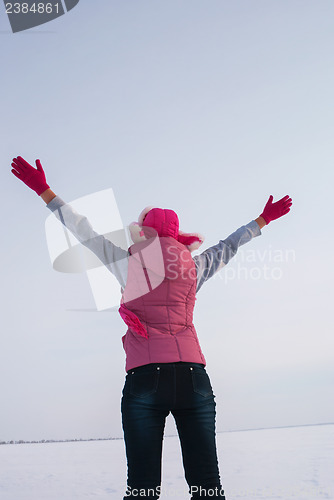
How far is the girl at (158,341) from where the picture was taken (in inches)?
91.9

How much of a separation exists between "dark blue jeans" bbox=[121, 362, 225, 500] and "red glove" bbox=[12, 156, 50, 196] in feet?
3.82

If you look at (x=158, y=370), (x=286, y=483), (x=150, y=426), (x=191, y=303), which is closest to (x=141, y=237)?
(x=191, y=303)

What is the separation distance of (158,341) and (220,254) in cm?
79

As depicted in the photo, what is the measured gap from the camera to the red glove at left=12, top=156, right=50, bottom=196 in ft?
9.25

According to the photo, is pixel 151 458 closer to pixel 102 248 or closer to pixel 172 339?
pixel 172 339

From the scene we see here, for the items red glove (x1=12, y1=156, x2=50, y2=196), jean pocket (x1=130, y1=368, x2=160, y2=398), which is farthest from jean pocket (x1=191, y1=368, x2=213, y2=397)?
red glove (x1=12, y1=156, x2=50, y2=196)

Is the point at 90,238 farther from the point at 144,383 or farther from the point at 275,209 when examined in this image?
the point at 275,209

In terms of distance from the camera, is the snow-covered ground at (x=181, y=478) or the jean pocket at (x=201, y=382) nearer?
the jean pocket at (x=201, y=382)

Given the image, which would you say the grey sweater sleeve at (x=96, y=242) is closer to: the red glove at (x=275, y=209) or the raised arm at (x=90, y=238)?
the raised arm at (x=90, y=238)

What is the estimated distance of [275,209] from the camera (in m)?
3.59

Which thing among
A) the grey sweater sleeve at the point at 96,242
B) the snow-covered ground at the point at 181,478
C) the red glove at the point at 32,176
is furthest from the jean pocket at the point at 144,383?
the snow-covered ground at the point at 181,478

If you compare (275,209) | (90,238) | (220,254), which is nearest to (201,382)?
(220,254)

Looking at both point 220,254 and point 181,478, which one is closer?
point 220,254

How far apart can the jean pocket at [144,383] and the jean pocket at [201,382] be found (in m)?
0.19
